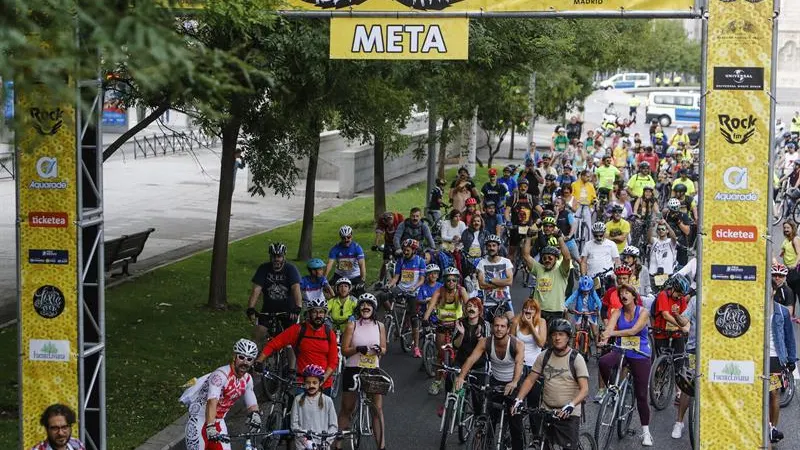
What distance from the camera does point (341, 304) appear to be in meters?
14.6

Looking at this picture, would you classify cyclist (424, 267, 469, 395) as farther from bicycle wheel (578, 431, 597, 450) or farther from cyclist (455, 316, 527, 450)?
bicycle wheel (578, 431, 597, 450)

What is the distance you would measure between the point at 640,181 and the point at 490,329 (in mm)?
14438

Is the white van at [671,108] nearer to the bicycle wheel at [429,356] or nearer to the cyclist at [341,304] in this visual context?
the bicycle wheel at [429,356]

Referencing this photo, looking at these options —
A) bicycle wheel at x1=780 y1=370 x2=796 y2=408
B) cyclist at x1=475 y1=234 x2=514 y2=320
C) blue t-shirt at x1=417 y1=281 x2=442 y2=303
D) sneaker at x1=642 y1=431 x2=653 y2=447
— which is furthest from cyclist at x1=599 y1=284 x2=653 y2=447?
blue t-shirt at x1=417 y1=281 x2=442 y2=303

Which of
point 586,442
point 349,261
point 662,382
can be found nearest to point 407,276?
point 349,261

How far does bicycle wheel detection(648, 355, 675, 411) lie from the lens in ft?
47.5

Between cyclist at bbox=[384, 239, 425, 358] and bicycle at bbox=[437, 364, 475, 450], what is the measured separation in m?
3.59

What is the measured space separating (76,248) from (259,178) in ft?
29.3

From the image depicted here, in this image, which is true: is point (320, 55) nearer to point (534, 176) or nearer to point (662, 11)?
point (662, 11)

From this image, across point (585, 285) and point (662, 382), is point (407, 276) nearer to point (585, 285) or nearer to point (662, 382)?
point (585, 285)

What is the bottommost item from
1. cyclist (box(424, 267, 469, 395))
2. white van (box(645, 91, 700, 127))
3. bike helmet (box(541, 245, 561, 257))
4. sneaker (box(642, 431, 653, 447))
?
sneaker (box(642, 431, 653, 447))

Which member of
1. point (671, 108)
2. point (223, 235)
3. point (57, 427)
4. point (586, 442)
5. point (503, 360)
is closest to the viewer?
point (57, 427)

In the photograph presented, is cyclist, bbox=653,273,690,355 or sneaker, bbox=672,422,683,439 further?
cyclist, bbox=653,273,690,355

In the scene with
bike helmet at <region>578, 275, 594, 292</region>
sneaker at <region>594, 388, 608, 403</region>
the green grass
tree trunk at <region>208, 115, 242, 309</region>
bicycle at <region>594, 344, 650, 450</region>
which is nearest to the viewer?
bicycle at <region>594, 344, 650, 450</region>
